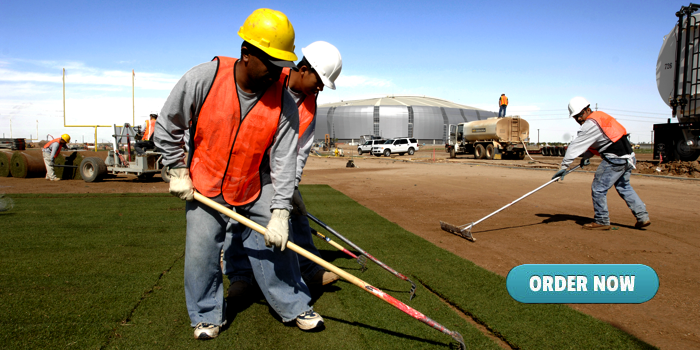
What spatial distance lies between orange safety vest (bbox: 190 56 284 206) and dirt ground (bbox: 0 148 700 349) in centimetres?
275

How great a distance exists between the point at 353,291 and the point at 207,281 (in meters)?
1.33

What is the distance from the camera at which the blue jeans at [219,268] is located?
2738 millimetres

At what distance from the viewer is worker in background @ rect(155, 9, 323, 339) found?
260cm

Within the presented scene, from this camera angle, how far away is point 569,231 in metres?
6.23

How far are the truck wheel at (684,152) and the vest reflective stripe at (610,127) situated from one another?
14089mm

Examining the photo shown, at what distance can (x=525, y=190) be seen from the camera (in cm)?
1105

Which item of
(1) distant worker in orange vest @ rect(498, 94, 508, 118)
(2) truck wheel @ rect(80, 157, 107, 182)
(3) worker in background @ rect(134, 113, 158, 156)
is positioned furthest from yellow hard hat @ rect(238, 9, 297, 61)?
(1) distant worker in orange vest @ rect(498, 94, 508, 118)

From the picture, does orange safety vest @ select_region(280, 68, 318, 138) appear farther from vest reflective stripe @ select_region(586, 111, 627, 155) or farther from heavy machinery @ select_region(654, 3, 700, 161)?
heavy machinery @ select_region(654, 3, 700, 161)

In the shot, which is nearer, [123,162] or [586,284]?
[586,284]

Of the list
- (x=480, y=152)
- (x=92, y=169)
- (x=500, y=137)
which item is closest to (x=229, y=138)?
(x=92, y=169)

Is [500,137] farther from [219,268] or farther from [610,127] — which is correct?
[219,268]

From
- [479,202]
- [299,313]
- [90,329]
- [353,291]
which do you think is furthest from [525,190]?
[90,329]

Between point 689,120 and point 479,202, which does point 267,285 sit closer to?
point 479,202

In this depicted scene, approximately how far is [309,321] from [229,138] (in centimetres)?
128
